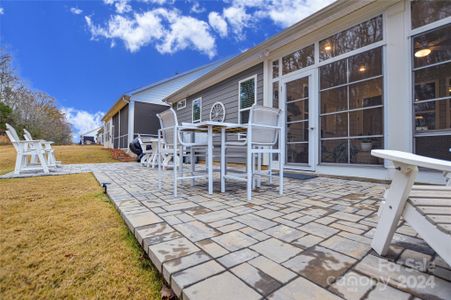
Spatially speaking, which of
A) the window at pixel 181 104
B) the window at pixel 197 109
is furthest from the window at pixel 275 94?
the window at pixel 181 104

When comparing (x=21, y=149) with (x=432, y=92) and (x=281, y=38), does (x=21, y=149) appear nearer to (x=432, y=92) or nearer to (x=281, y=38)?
(x=281, y=38)

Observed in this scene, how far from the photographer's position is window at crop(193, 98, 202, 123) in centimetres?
802

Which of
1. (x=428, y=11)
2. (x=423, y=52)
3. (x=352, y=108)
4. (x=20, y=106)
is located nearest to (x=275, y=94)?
(x=352, y=108)

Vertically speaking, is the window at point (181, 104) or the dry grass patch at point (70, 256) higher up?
the window at point (181, 104)

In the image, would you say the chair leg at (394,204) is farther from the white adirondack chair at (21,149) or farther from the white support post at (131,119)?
the white support post at (131,119)

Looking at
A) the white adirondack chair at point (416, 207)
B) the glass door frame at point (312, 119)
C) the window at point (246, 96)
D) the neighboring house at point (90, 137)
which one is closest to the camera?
the white adirondack chair at point (416, 207)

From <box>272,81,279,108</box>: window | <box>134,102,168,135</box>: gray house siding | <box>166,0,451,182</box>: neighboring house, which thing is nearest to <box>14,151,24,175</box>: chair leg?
<box>166,0,451,182</box>: neighboring house

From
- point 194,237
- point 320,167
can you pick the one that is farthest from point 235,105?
point 194,237

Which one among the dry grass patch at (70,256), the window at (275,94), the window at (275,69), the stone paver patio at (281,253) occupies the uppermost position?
the window at (275,69)

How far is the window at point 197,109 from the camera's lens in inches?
316

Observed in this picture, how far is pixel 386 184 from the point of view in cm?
321

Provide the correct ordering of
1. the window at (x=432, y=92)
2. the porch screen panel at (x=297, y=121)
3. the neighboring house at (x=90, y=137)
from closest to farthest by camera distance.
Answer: the window at (x=432, y=92) → the porch screen panel at (x=297, y=121) → the neighboring house at (x=90, y=137)

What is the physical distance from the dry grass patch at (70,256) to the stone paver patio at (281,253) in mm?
107

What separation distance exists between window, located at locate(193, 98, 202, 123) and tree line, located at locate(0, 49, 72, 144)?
1681cm
